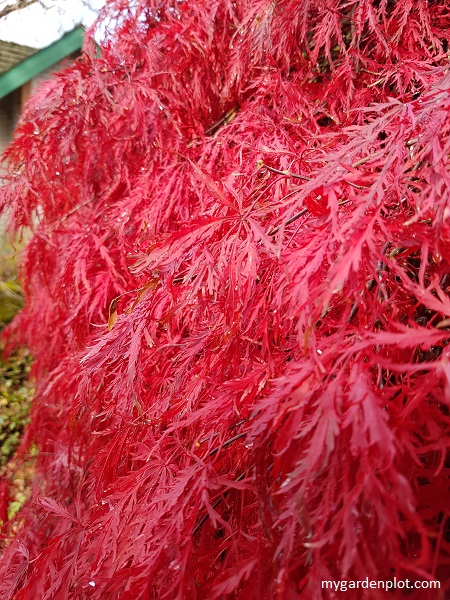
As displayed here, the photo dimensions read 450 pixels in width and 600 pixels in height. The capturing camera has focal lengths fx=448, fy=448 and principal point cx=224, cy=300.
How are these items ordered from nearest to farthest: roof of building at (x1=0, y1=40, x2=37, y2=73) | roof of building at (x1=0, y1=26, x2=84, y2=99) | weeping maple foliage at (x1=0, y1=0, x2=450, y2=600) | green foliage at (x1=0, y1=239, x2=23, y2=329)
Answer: weeping maple foliage at (x1=0, y1=0, x2=450, y2=600) < roof of building at (x1=0, y1=26, x2=84, y2=99) < green foliage at (x1=0, y1=239, x2=23, y2=329) < roof of building at (x1=0, y1=40, x2=37, y2=73)

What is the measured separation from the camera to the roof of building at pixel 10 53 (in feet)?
13.8

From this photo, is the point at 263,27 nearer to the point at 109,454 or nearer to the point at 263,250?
the point at 263,250

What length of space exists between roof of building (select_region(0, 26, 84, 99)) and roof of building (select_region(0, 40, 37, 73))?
0.78 m

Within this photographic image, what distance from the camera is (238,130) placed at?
4.26ft

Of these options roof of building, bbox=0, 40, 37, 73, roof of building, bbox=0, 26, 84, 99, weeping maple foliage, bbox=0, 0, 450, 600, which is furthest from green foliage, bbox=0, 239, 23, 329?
weeping maple foliage, bbox=0, 0, 450, 600

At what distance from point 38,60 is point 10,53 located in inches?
42.4

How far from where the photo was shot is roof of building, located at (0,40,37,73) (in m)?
4.21

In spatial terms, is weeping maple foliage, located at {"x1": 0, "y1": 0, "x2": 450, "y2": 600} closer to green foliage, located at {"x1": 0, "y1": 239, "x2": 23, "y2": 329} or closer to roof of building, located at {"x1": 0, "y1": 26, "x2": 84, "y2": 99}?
roof of building, located at {"x1": 0, "y1": 26, "x2": 84, "y2": 99}

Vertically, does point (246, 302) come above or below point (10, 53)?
below

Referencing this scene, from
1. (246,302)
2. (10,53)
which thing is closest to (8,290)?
(10,53)

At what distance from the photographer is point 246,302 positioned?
2.65ft

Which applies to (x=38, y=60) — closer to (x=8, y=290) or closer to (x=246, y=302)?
(x=8, y=290)

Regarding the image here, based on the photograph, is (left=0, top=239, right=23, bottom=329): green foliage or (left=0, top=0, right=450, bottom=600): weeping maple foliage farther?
(left=0, top=239, right=23, bottom=329): green foliage

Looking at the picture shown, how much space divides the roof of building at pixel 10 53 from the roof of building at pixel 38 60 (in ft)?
2.55
